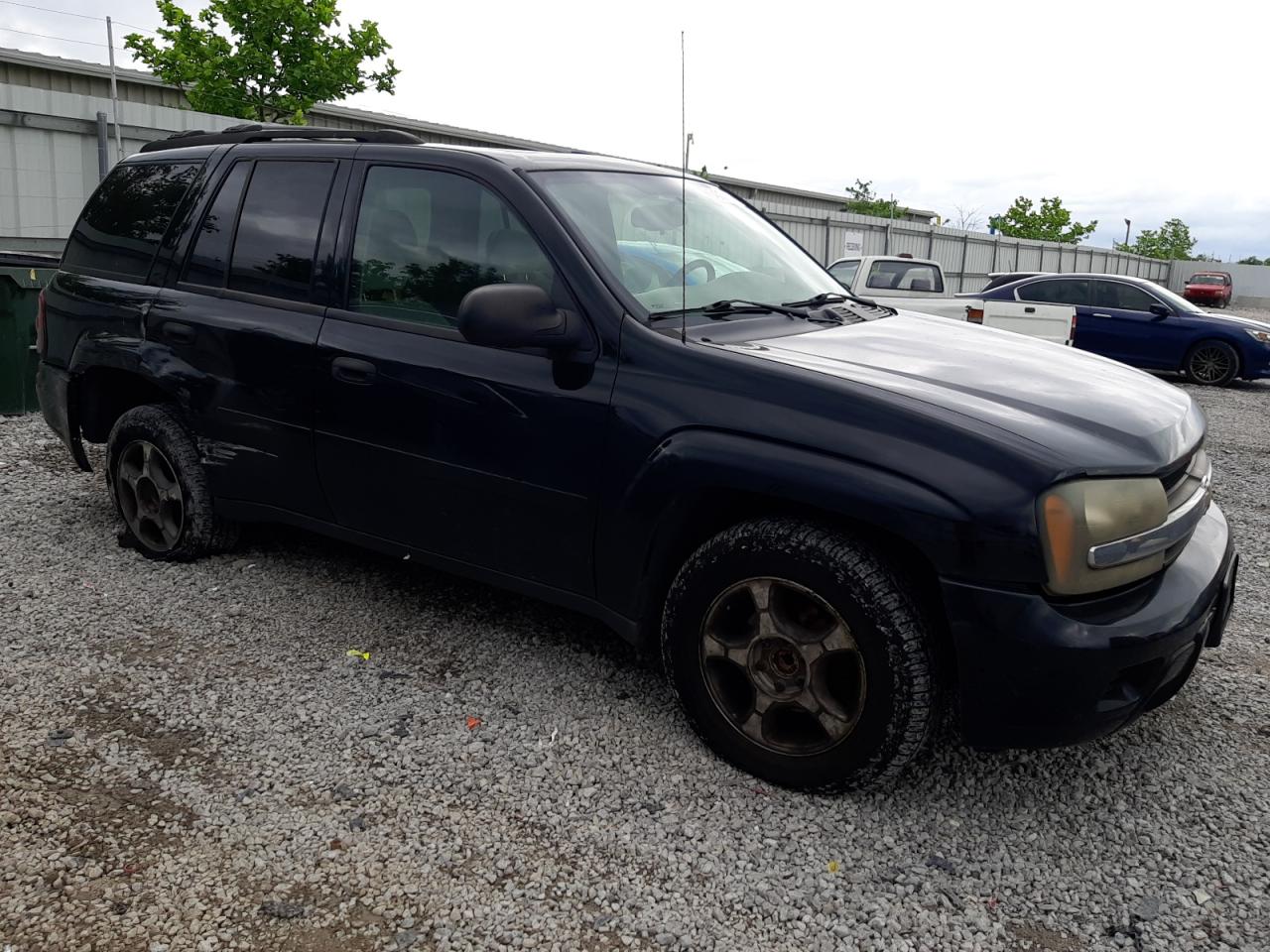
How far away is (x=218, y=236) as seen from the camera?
13.3 feet

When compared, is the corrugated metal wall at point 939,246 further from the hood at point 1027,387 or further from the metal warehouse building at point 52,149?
the hood at point 1027,387

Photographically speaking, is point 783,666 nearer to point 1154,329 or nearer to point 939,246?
point 1154,329

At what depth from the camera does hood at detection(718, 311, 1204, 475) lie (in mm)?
2551

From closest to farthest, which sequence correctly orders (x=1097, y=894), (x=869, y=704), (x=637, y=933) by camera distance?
(x=637, y=933) → (x=1097, y=894) → (x=869, y=704)

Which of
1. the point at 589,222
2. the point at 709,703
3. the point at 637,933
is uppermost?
the point at 589,222

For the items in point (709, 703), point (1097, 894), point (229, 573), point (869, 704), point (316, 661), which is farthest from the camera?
point (229, 573)

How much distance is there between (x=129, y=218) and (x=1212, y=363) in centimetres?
1329

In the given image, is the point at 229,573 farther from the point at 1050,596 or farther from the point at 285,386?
the point at 1050,596

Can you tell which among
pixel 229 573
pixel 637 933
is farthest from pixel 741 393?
pixel 229 573

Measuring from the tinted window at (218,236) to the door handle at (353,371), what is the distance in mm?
836

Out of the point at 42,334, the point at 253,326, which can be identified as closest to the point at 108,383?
the point at 42,334

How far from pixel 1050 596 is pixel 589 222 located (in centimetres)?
182

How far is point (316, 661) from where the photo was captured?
362 centimetres

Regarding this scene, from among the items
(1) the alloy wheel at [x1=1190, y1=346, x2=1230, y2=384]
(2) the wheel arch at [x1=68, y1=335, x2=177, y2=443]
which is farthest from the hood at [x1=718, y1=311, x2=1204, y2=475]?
(1) the alloy wheel at [x1=1190, y1=346, x2=1230, y2=384]
